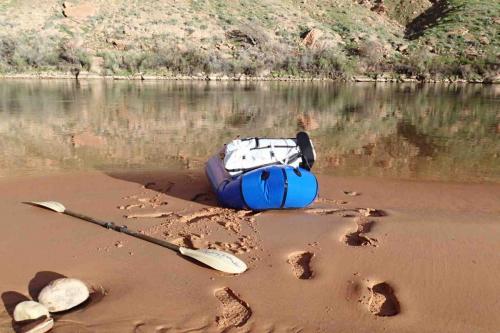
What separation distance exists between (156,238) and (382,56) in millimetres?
47195

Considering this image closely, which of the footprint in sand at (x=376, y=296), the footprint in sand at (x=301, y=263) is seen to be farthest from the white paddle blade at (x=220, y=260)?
the footprint in sand at (x=376, y=296)

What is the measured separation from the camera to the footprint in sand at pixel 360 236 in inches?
217

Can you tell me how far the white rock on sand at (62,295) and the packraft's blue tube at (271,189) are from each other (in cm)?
275

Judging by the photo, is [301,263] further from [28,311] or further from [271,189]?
[28,311]

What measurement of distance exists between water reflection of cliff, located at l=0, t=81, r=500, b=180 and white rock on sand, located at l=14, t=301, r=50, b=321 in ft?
19.2

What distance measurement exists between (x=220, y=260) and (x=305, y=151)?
10.2 feet

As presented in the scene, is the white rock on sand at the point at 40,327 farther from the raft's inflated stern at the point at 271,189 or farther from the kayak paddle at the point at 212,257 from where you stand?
the raft's inflated stern at the point at 271,189

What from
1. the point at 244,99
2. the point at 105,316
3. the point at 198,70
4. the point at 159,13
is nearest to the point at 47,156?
the point at 105,316

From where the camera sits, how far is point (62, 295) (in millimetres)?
3932

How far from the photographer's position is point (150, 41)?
44.4 meters

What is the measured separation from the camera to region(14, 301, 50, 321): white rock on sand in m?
3.69

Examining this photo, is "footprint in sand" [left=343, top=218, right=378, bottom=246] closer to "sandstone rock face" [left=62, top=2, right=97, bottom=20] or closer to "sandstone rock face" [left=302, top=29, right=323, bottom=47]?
"sandstone rock face" [left=302, top=29, right=323, bottom=47]

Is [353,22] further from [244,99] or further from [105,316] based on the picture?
[105,316]

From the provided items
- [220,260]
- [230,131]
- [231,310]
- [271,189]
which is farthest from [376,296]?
[230,131]
